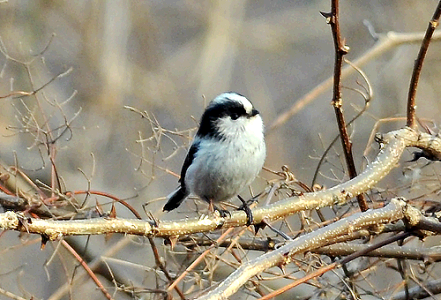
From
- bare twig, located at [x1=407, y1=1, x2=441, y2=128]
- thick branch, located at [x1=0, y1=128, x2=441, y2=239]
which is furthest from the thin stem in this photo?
bare twig, located at [x1=407, y1=1, x2=441, y2=128]

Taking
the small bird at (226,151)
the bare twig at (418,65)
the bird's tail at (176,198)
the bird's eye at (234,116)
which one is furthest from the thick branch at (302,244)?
the bird's tail at (176,198)

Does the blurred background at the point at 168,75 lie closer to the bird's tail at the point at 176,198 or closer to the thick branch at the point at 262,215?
the bird's tail at the point at 176,198

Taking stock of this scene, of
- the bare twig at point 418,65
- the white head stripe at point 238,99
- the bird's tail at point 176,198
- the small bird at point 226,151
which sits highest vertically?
the bare twig at point 418,65

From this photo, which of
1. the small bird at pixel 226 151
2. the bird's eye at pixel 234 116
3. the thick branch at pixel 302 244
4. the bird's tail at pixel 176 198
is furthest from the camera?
the bird's tail at pixel 176 198

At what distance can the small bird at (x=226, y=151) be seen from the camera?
159 inches

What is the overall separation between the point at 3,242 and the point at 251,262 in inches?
218

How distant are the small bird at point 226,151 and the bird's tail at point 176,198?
166 mm

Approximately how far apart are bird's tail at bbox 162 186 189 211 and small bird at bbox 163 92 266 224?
6.5 inches

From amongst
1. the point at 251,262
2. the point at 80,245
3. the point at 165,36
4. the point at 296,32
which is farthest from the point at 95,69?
the point at 251,262

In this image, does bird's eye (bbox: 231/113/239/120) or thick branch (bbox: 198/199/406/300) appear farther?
bird's eye (bbox: 231/113/239/120)

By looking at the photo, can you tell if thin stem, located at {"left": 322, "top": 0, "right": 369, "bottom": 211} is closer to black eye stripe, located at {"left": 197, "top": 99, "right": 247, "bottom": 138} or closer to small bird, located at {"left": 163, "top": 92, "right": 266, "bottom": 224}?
small bird, located at {"left": 163, "top": 92, "right": 266, "bottom": 224}

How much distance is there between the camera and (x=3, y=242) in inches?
281

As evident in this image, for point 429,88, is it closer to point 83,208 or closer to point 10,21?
point 10,21

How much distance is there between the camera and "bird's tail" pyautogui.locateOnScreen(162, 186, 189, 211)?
446 centimetres
